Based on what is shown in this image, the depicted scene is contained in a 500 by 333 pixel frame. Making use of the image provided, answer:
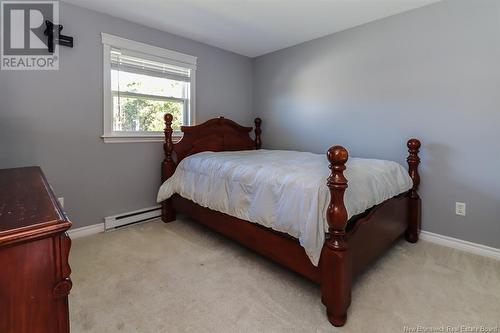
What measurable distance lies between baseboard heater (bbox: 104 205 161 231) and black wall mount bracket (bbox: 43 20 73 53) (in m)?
1.65

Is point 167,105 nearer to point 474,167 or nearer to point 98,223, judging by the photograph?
point 98,223

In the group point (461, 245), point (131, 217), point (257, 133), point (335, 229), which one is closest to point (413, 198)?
point (461, 245)

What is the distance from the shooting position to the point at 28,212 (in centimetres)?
71

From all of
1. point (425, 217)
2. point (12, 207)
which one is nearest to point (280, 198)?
point (12, 207)

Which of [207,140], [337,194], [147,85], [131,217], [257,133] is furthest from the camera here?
[257,133]

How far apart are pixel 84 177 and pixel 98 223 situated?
49 centimetres

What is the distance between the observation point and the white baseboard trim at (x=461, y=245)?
6.86 ft

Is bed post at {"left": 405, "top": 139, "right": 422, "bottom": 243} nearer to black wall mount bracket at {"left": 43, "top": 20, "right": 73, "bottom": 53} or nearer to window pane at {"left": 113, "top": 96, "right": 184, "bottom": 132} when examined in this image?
window pane at {"left": 113, "top": 96, "right": 184, "bottom": 132}

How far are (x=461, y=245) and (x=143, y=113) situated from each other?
3.41 meters

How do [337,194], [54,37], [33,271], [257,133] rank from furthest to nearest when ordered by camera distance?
[257,133] < [54,37] < [337,194] < [33,271]

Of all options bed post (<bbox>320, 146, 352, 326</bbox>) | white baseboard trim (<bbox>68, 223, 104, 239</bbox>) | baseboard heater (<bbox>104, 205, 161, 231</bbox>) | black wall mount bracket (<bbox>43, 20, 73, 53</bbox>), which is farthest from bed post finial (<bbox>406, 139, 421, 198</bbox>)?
black wall mount bracket (<bbox>43, 20, 73, 53</bbox>)

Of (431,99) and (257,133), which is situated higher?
(431,99)

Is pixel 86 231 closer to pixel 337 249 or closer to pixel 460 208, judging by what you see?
pixel 337 249

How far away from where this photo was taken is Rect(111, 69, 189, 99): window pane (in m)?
2.64
